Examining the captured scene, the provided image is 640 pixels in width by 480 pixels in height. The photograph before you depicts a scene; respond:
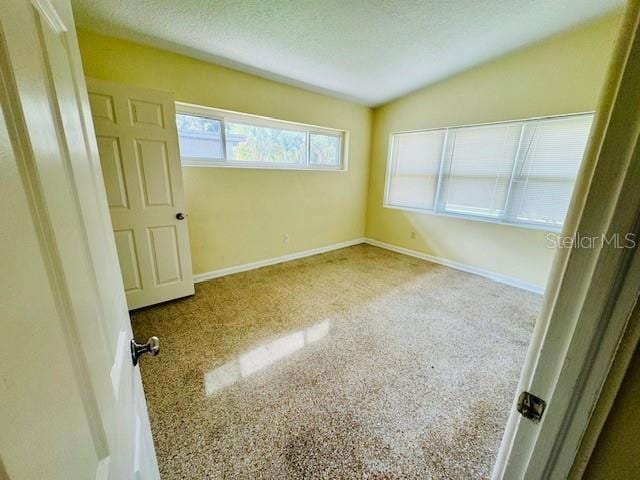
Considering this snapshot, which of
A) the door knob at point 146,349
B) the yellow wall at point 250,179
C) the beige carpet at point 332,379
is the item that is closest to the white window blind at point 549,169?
the beige carpet at point 332,379

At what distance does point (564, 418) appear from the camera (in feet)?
1.40

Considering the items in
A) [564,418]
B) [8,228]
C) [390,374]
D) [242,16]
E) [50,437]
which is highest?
[242,16]

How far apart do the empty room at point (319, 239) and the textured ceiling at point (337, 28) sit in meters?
0.02

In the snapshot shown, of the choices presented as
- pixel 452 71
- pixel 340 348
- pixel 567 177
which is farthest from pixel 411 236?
pixel 340 348

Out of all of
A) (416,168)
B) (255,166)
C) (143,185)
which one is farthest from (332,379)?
(416,168)

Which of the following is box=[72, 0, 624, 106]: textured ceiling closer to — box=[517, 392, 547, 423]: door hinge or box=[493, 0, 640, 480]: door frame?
box=[493, 0, 640, 480]: door frame

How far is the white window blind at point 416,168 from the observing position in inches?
145

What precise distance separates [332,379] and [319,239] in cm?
270

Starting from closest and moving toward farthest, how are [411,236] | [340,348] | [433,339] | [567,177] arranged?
[340,348]
[433,339]
[567,177]
[411,236]

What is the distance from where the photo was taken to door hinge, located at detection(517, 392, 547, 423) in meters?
0.46

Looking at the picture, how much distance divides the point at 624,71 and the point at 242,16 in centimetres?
247

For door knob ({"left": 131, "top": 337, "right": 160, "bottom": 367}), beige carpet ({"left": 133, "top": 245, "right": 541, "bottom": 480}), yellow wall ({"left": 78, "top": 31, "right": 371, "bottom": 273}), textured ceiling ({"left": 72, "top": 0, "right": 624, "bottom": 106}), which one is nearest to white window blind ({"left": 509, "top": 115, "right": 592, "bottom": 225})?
textured ceiling ({"left": 72, "top": 0, "right": 624, "bottom": 106})

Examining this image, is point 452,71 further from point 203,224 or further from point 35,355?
point 35,355

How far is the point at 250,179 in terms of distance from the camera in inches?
125
